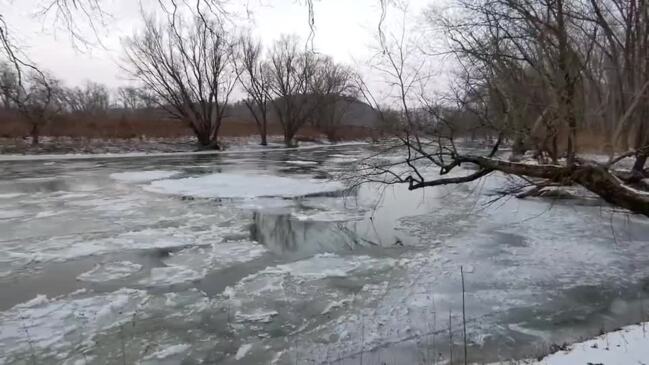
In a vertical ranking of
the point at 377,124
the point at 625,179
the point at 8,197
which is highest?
the point at 377,124

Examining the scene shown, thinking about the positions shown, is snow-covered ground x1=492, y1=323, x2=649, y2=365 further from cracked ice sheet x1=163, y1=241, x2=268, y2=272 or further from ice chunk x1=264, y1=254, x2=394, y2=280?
cracked ice sheet x1=163, y1=241, x2=268, y2=272

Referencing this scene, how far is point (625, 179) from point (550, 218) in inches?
213

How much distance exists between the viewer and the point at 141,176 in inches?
797

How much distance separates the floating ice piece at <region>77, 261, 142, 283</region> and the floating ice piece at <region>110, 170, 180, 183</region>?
40.1 ft

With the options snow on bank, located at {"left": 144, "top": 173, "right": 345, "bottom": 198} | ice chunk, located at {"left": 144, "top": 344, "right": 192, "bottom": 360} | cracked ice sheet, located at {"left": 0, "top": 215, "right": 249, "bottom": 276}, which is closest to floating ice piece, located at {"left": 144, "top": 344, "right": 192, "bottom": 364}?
ice chunk, located at {"left": 144, "top": 344, "right": 192, "bottom": 360}

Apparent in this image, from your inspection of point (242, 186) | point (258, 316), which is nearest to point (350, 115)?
point (242, 186)

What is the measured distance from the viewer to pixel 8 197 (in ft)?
45.7

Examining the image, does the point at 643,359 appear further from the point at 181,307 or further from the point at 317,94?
the point at 317,94

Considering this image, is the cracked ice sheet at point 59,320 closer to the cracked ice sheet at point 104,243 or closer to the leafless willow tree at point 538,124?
the cracked ice sheet at point 104,243

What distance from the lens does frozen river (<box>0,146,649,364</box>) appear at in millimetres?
4594

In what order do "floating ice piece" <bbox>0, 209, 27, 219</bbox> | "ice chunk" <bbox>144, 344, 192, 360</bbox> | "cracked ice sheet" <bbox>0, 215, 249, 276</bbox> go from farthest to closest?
"floating ice piece" <bbox>0, 209, 27, 219</bbox> < "cracked ice sheet" <bbox>0, 215, 249, 276</bbox> < "ice chunk" <bbox>144, 344, 192, 360</bbox>

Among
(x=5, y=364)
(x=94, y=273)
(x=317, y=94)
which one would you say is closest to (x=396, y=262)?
(x=94, y=273)

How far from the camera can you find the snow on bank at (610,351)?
11.9 feet

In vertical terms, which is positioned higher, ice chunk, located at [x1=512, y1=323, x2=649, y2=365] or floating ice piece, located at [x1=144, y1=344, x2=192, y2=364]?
ice chunk, located at [x1=512, y1=323, x2=649, y2=365]
